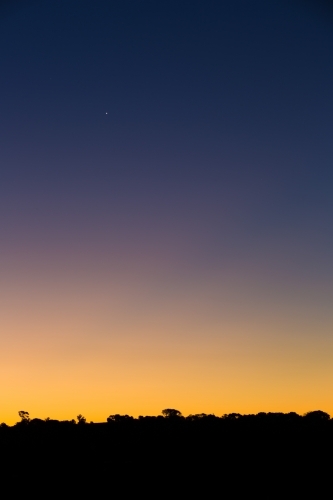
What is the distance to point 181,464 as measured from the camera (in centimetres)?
6506

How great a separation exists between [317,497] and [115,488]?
808 inches

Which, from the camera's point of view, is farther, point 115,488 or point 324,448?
point 324,448

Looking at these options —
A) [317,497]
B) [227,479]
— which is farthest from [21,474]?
[317,497]

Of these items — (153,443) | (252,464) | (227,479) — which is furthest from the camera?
(153,443)

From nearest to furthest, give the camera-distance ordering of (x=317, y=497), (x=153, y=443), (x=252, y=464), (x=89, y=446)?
(x=317, y=497) < (x=252, y=464) < (x=153, y=443) < (x=89, y=446)

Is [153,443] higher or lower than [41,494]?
higher

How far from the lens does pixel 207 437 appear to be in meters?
79.8

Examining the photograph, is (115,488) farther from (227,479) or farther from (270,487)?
(270,487)

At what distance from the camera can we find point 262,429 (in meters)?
86.7

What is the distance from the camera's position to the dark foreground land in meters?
56.6

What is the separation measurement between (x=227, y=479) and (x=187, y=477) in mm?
4556

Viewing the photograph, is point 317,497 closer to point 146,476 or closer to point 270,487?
point 270,487

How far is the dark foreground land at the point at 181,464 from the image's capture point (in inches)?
2229

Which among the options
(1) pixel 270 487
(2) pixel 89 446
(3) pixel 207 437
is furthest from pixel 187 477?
(2) pixel 89 446
